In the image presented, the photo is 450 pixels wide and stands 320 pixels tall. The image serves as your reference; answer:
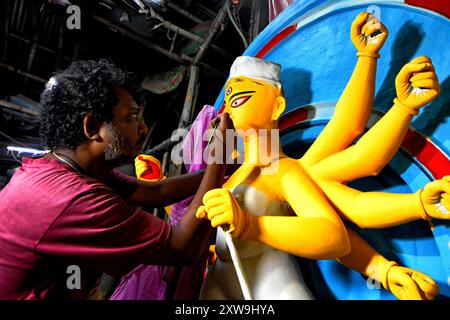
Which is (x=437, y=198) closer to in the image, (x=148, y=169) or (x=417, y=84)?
(x=417, y=84)

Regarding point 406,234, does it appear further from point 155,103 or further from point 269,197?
point 155,103

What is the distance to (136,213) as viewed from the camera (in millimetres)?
983

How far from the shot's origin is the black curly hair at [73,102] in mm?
1089

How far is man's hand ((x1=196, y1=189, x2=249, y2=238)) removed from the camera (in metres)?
0.83

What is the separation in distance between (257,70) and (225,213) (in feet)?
1.99

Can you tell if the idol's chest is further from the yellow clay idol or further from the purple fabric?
the purple fabric

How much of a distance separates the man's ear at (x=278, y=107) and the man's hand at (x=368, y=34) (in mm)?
291

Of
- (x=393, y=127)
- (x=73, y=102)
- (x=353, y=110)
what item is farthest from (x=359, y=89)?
(x=73, y=102)

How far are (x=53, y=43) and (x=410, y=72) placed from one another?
4667 millimetres

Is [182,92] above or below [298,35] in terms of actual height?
below

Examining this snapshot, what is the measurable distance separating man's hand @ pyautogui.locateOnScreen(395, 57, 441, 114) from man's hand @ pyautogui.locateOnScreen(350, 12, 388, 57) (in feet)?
0.46

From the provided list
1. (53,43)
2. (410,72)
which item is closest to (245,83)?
(410,72)

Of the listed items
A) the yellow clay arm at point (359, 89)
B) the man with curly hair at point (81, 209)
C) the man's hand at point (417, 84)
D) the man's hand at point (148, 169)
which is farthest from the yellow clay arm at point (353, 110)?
the man's hand at point (148, 169)

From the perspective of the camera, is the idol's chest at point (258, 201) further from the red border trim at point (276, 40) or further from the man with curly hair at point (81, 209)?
the red border trim at point (276, 40)
